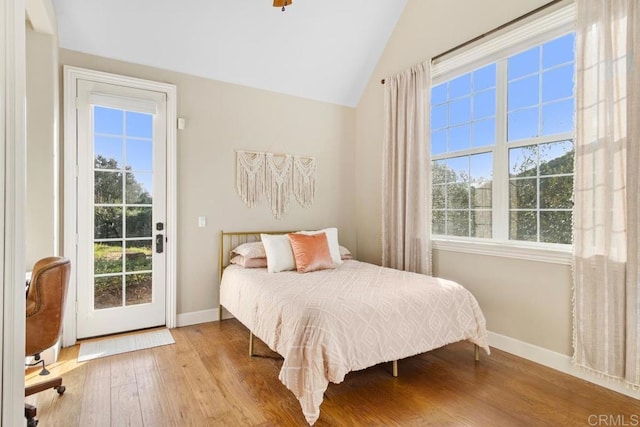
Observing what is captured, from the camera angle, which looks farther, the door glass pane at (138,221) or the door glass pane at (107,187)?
the door glass pane at (138,221)

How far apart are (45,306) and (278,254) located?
178cm

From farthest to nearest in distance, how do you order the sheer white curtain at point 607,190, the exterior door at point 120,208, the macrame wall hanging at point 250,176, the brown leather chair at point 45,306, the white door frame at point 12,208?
1. the macrame wall hanging at point 250,176
2. the exterior door at point 120,208
3. the sheer white curtain at point 607,190
4. the brown leather chair at point 45,306
5. the white door frame at point 12,208

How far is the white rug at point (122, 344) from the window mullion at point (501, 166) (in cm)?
311

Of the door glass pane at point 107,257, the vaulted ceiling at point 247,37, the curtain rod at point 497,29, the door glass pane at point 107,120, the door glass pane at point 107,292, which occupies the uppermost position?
the vaulted ceiling at point 247,37

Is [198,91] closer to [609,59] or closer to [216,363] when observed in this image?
[216,363]

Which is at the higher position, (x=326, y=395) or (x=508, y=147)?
(x=508, y=147)

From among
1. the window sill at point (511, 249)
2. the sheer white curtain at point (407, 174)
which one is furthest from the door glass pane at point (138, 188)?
the window sill at point (511, 249)

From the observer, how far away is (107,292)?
320cm

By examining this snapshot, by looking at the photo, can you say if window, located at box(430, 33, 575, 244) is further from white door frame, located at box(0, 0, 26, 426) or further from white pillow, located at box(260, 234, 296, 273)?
white door frame, located at box(0, 0, 26, 426)

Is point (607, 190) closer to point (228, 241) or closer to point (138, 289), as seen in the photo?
point (228, 241)

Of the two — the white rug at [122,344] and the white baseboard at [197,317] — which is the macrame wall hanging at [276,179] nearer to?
the white baseboard at [197,317]

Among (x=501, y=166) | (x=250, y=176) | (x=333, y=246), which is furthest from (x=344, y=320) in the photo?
(x=250, y=176)

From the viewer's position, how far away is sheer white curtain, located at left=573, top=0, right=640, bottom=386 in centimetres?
211

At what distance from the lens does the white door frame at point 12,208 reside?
112 centimetres
